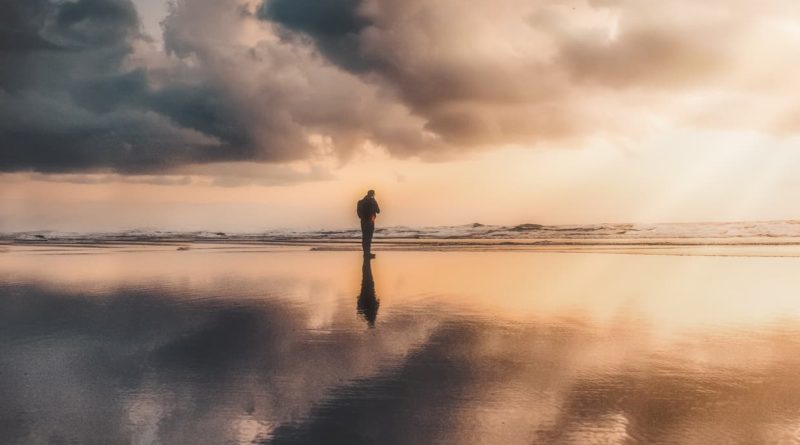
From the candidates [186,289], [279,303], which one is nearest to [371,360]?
[279,303]

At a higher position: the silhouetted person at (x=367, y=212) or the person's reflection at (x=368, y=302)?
the silhouetted person at (x=367, y=212)

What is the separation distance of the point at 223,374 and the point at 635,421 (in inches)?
165

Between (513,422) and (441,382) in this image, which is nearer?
(513,422)

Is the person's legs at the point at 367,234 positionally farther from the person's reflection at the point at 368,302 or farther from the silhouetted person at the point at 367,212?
the person's reflection at the point at 368,302

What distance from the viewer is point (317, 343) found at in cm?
856

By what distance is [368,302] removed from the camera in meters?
12.7

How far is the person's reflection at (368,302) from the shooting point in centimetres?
1089

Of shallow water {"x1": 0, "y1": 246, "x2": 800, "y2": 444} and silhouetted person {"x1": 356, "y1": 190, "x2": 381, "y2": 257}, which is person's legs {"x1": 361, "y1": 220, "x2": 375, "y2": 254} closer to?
silhouetted person {"x1": 356, "y1": 190, "x2": 381, "y2": 257}

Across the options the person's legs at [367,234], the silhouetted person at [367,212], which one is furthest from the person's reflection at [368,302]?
the silhouetted person at [367,212]

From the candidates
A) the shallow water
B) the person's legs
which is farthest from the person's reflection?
the person's legs

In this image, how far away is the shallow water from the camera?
5.16m

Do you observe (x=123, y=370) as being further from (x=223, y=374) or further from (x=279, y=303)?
(x=279, y=303)

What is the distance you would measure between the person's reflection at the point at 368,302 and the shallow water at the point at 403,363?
0.28 ft

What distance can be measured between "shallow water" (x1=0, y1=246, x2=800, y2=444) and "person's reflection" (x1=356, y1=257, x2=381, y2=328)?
0.28 ft
